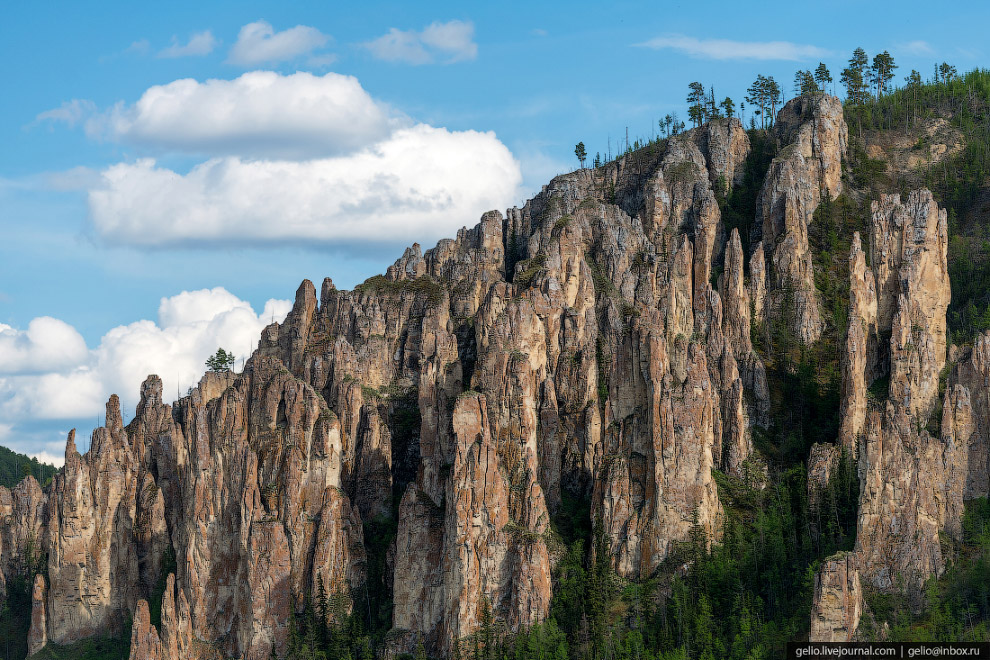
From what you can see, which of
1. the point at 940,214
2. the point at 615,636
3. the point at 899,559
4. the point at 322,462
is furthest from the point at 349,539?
the point at 940,214

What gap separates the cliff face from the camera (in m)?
164

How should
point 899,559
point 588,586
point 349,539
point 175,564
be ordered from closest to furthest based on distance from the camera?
point 899,559 < point 588,586 < point 349,539 < point 175,564

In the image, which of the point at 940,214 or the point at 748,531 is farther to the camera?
the point at 940,214

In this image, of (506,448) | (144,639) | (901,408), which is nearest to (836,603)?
(901,408)

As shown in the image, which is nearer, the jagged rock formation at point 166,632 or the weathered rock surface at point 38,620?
Answer: the jagged rock formation at point 166,632

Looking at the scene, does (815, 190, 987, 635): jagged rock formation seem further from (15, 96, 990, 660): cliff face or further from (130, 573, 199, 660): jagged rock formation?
(130, 573, 199, 660): jagged rock formation

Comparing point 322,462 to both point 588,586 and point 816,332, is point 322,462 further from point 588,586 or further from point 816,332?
point 816,332

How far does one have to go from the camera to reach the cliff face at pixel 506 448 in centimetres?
16425

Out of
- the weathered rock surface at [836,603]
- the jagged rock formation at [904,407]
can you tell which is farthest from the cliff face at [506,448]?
the weathered rock surface at [836,603]

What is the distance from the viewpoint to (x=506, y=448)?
173 m

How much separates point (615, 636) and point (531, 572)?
12234 millimetres

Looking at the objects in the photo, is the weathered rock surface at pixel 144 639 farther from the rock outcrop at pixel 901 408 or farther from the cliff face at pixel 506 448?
the rock outcrop at pixel 901 408

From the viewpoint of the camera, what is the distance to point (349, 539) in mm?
178000

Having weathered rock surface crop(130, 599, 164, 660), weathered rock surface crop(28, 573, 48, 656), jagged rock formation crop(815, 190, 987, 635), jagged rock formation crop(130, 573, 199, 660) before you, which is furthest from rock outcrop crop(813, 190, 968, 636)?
weathered rock surface crop(28, 573, 48, 656)
